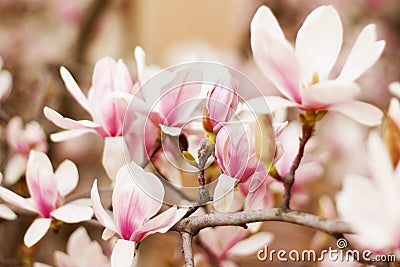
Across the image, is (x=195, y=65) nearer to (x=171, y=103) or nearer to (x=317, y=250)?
(x=171, y=103)

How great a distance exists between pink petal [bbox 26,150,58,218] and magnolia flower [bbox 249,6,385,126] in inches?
4.9

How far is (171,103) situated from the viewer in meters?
0.37

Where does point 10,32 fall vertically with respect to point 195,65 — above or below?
below

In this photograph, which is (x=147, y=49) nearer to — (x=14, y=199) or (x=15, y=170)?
(x=15, y=170)

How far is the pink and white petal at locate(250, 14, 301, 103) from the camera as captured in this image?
0.32 metres

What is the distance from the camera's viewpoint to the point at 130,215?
1.12ft

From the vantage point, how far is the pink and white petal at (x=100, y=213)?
335 millimetres

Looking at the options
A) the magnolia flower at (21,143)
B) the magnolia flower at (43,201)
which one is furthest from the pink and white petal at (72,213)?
the magnolia flower at (21,143)

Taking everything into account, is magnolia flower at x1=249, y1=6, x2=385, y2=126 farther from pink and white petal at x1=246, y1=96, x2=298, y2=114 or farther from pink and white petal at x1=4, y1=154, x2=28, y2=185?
pink and white petal at x1=4, y1=154, x2=28, y2=185

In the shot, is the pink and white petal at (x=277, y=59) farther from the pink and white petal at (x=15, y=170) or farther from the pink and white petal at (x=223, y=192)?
the pink and white petal at (x=15, y=170)

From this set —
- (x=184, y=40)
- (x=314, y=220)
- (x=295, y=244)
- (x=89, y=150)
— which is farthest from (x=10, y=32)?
(x=314, y=220)

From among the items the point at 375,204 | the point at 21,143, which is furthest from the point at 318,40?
the point at 21,143

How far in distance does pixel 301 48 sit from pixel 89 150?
70cm

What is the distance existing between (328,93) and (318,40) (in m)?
0.04
